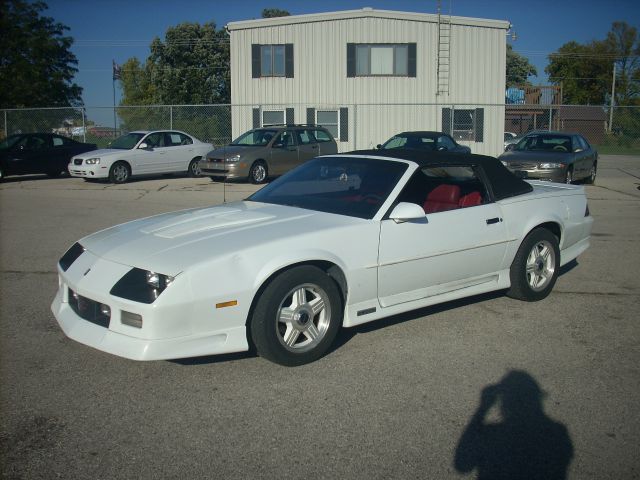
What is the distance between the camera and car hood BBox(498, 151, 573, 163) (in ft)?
53.7

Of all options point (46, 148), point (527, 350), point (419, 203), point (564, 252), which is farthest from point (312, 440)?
point (46, 148)

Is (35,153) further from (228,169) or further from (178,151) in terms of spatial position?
(228,169)

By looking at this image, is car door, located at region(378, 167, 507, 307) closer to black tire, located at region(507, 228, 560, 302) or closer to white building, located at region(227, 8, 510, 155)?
black tire, located at region(507, 228, 560, 302)

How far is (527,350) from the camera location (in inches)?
198

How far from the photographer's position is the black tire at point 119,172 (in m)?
18.8

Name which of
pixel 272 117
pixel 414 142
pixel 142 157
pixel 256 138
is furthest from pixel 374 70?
pixel 142 157

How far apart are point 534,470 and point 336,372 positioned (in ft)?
5.19

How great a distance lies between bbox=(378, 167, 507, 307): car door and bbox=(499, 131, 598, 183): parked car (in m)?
10.1

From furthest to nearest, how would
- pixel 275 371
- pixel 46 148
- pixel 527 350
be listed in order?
pixel 46 148 → pixel 527 350 → pixel 275 371

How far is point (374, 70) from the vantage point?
1104 inches

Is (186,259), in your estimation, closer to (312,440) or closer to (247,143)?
(312,440)

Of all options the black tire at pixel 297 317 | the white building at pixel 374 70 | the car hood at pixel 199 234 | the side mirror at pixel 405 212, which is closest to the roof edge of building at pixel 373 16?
the white building at pixel 374 70

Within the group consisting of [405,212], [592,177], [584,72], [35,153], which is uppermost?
[584,72]

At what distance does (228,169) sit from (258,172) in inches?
37.8
